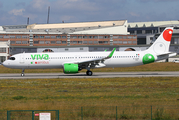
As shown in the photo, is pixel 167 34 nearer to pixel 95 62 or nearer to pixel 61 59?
pixel 95 62

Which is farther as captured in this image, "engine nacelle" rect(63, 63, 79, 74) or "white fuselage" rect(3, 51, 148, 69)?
"white fuselage" rect(3, 51, 148, 69)

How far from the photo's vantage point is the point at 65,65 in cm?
3825

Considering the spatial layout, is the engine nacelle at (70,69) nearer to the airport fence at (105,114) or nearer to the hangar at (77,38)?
the airport fence at (105,114)

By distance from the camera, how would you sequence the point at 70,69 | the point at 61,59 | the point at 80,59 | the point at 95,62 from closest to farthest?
the point at 70,69 → the point at 95,62 → the point at 61,59 → the point at 80,59

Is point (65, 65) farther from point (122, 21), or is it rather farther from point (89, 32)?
point (122, 21)

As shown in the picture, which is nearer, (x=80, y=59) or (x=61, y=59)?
(x=61, y=59)

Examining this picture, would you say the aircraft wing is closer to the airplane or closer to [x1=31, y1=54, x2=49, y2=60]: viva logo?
the airplane

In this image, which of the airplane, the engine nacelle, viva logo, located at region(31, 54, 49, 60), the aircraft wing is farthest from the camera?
viva logo, located at region(31, 54, 49, 60)

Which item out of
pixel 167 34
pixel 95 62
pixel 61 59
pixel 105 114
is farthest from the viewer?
pixel 167 34

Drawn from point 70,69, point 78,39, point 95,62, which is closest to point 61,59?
point 70,69

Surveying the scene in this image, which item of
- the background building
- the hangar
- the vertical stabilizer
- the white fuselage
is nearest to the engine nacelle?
the white fuselage

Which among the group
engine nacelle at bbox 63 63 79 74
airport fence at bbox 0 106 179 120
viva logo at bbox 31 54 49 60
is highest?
viva logo at bbox 31 54 49 60

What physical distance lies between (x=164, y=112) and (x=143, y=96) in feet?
20.6

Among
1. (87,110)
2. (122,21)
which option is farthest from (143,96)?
(122,21)
